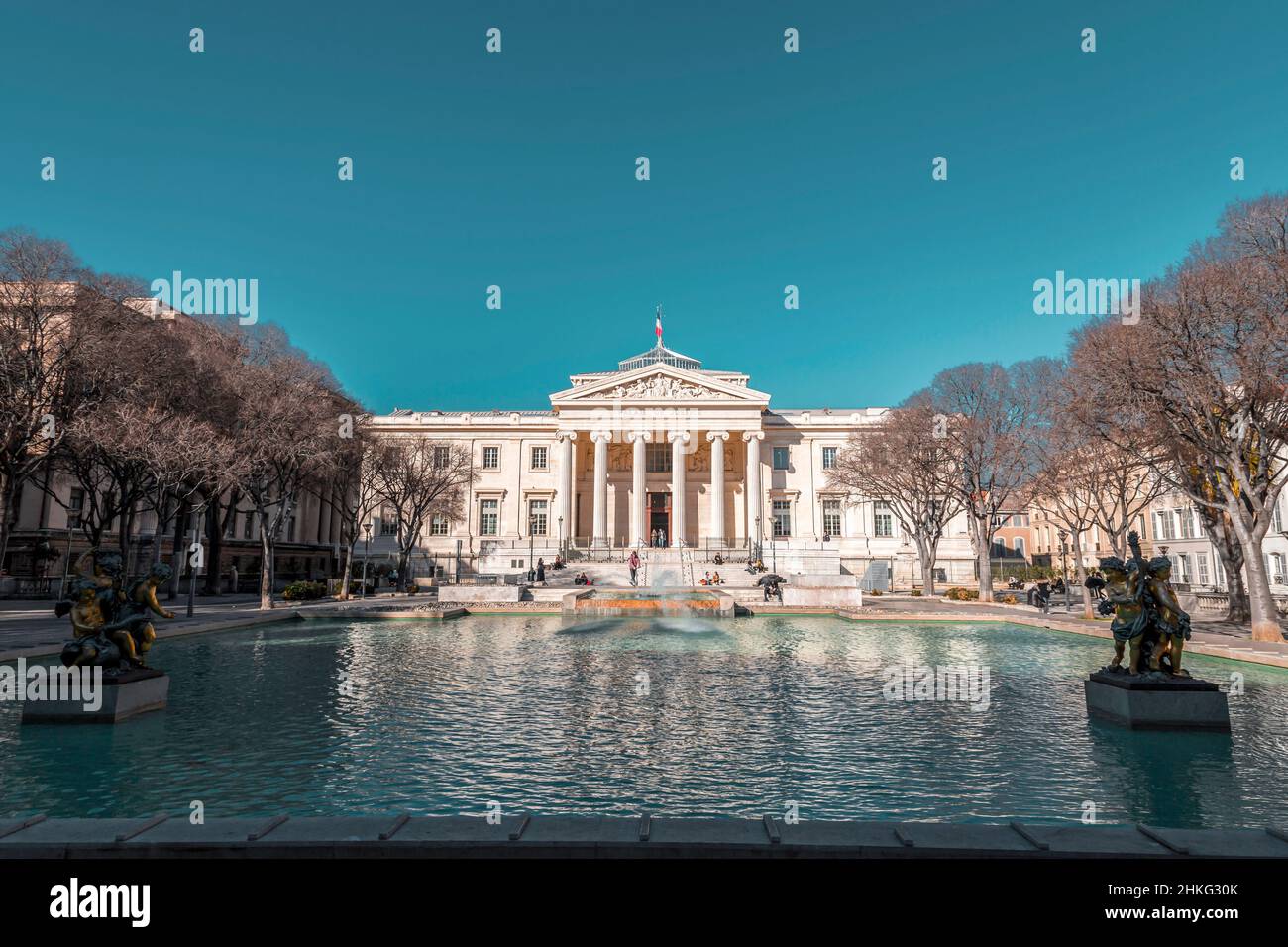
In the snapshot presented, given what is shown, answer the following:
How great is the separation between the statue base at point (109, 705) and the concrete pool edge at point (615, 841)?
5.67m

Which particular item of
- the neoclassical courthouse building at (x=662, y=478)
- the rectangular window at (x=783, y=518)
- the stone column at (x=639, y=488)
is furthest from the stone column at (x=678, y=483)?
the rectangular window at (x=783, y=518)

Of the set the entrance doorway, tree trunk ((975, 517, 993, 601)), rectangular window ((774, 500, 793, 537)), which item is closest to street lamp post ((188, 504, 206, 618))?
tree trunk ((975, 517, 993, 601))

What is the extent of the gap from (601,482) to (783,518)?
1760cm

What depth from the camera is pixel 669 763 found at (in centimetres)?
827

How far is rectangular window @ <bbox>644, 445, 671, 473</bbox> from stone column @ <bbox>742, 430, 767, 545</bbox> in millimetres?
8035

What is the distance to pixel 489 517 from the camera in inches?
2638

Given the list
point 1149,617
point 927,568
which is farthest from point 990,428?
point 1149,617

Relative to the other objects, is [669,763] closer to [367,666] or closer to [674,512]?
[367,666]

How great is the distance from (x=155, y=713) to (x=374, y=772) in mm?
5373

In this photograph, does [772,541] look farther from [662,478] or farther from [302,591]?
[302,591]

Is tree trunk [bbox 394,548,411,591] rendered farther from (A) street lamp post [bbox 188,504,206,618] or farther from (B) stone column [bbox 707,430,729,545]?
(B) stone column [bbox 707,430,729,545]

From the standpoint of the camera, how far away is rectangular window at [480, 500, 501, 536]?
66.8 meters
